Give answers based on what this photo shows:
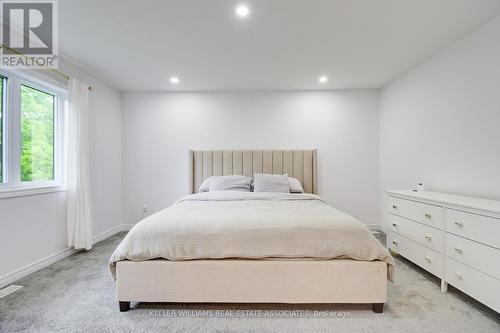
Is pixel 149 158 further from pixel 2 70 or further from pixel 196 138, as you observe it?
pixel 2 70

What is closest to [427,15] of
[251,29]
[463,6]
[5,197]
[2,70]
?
[463,6]

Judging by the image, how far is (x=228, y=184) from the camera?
3342 mm

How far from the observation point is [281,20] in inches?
81.9

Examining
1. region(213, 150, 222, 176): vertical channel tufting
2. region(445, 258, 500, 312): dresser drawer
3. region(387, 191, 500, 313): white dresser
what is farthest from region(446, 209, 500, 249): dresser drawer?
region(213, 150, 222, 176): vertical channel tufting

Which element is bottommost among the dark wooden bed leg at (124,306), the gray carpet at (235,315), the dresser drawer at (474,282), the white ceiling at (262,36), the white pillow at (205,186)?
the gray carpet at (235,315)

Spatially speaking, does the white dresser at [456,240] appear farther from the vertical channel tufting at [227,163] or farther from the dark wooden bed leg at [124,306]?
the dark wooden bed leg at [124,306]

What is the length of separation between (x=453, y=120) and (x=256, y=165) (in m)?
2.48

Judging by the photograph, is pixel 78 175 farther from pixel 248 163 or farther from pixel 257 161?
pixel 257 161

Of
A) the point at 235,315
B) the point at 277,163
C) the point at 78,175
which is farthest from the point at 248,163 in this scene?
the point at 235,315

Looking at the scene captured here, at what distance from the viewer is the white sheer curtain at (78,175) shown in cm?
285

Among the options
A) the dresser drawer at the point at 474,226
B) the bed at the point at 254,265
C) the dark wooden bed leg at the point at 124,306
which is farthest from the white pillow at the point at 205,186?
the dresser drawer at the point at 474,226

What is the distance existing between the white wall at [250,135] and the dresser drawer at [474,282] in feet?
6.46

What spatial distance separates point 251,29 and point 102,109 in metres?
2.64

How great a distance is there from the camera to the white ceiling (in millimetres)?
1924
